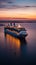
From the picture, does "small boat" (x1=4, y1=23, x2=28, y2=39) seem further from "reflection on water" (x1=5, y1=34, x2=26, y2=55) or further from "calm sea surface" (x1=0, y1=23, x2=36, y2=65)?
"calm sea surface" (x1=0, y1=23, x2=36, y2=65)

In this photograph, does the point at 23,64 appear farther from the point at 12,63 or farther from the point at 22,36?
the point at 22,36

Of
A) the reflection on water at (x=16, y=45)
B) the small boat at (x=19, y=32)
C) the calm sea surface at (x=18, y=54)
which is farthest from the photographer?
the small boat at (x=19, y=32)

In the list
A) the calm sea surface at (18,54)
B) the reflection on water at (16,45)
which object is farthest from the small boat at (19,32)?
the calm sea surface at (18,54)

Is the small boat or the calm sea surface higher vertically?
the small boat

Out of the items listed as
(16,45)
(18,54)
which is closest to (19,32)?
(16,45)

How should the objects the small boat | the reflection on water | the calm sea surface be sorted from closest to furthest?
the calm sea surface < the reflection on water < the small boat

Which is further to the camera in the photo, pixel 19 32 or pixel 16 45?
pixel 19 32

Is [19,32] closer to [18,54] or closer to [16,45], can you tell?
[16,45]

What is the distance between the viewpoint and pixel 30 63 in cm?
357

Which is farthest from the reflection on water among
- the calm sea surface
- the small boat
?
the small boat

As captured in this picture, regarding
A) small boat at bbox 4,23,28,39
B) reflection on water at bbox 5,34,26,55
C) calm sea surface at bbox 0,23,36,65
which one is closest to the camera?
calm sea surface at bbox 0,23,36,65

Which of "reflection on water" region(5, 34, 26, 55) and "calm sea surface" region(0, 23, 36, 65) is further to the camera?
"reflection on water" region(5, 34, 26, 55)

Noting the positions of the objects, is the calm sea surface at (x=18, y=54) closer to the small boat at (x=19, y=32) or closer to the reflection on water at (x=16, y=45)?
the reflection on water at (x=16, y=45)

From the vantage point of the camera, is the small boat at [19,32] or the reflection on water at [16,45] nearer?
the reflection on water at [16,45]
